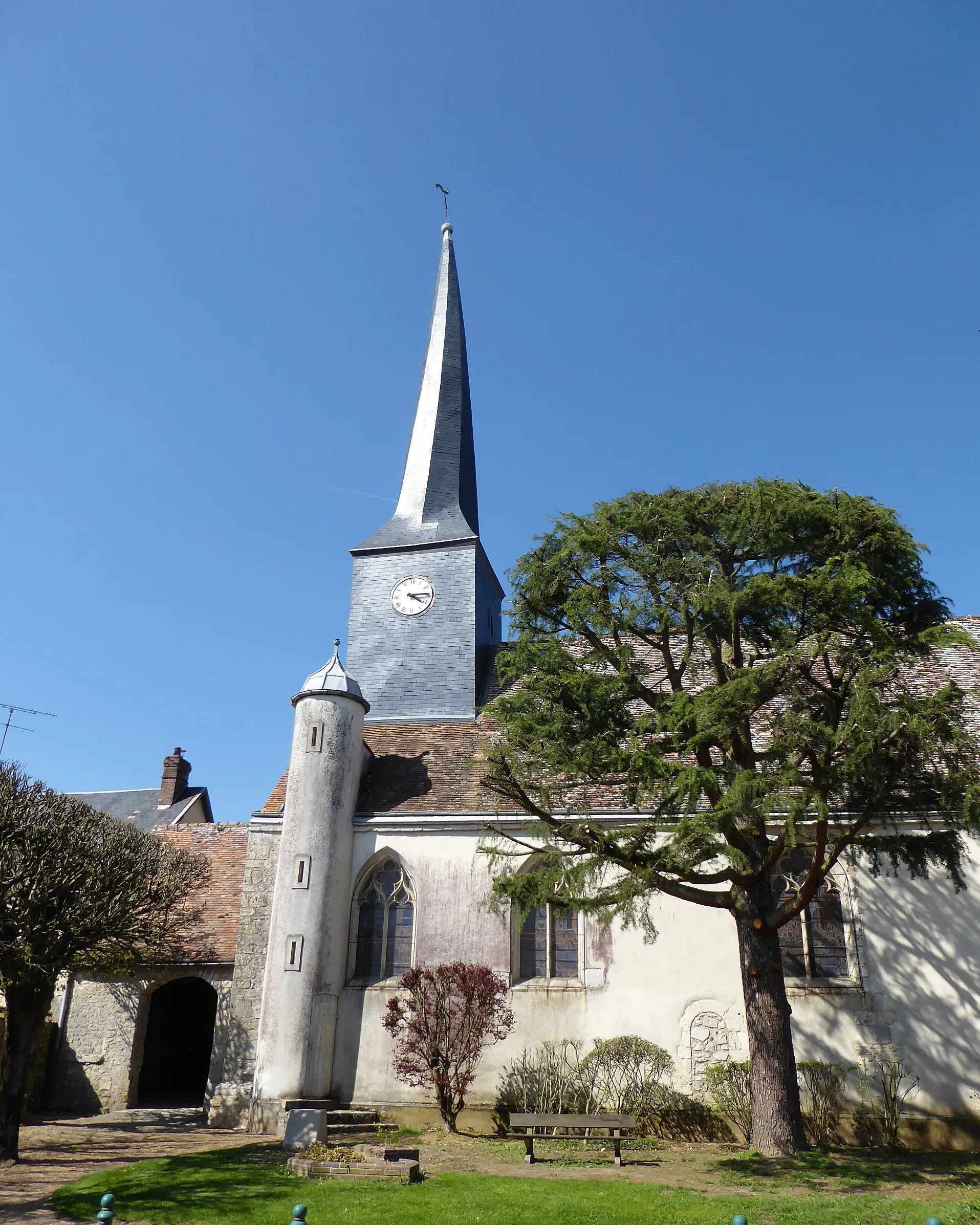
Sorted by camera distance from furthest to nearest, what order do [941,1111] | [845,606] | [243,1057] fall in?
1. [243,1057]
2. [941,1111]
3. [845,606]

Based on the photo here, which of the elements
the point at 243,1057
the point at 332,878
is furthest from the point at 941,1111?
the point at 243,1057

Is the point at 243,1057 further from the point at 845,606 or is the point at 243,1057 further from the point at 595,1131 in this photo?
the point at 845,606

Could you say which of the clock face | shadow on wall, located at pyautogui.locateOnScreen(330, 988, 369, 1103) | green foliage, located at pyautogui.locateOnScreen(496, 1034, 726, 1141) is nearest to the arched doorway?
shadow on wall, located at pyautogui.locateOnScreen(330, 988, 369, 1103)

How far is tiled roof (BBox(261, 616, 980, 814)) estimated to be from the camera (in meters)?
16.4

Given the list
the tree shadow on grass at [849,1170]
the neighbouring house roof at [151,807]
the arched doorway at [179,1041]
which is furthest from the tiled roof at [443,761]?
the neighbouring house roof at [151,807]

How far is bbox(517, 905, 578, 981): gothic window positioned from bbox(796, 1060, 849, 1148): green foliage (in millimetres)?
3754

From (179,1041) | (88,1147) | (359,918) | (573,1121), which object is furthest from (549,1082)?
(179,1041)

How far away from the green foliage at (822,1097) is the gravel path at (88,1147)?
805 centimetres

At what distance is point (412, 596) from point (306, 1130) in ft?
41.7

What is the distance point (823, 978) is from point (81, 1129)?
1223 centimetres

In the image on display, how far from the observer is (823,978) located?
46.3ft

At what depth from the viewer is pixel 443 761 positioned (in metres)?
18.1

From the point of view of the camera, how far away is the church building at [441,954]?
13.7m

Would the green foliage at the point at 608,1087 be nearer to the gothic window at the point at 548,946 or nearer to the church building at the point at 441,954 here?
the church building at the point at 441,954
